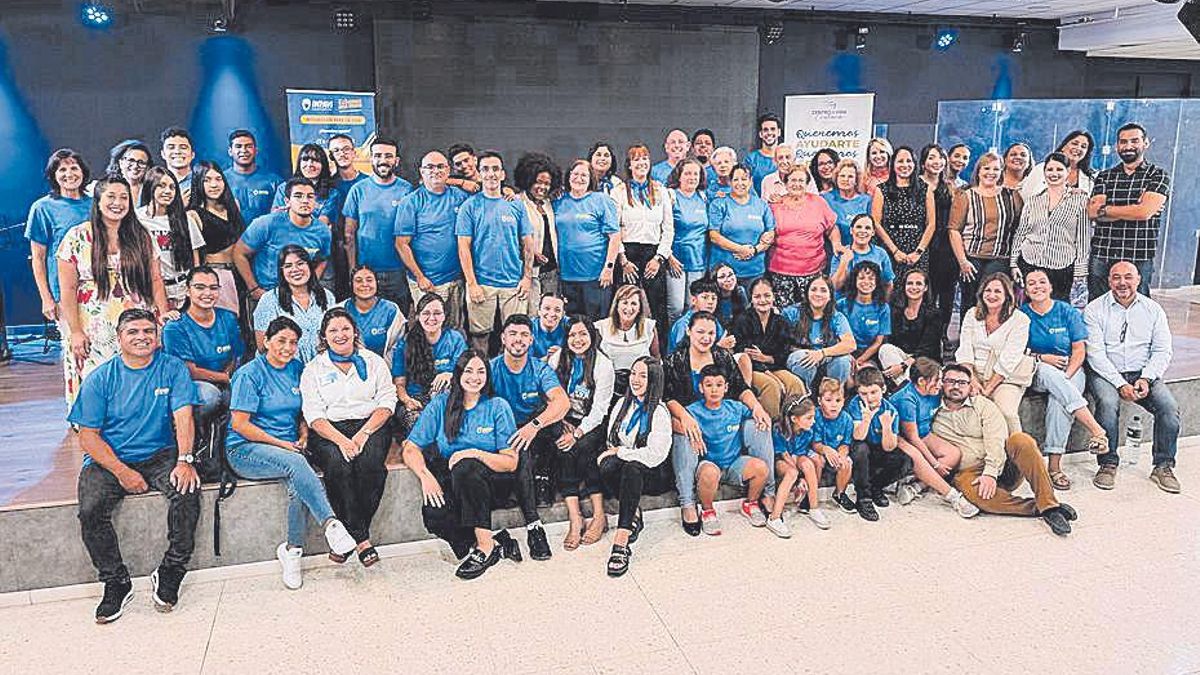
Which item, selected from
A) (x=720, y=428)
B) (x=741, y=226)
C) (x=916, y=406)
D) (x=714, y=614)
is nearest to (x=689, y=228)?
(x=741, y=226)

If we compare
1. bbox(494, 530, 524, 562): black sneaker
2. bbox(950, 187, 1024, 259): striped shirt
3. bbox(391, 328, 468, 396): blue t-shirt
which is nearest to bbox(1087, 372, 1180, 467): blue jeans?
bbox(950, 187, 1024, 259): striped shirt

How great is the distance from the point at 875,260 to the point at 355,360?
9.90ft

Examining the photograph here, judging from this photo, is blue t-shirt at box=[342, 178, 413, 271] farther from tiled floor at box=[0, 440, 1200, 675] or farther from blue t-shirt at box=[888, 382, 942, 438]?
blue t-shirt at box=[888, 382, 942, 438]

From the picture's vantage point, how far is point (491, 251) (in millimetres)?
4777

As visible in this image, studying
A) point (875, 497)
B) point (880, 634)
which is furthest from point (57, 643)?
point (875, 497)

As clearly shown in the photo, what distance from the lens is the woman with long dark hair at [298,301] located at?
4215mm

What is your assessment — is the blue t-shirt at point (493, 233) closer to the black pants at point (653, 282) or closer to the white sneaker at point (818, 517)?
the black pants at point (653, 282)

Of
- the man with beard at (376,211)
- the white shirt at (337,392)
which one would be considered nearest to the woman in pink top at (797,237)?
the man with beard at (376,211)

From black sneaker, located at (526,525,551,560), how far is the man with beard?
161 cm

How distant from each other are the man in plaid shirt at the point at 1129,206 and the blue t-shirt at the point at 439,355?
12.4 feet

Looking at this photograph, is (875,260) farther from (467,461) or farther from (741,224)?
(467,461)

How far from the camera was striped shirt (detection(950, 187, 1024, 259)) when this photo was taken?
18.1 feet

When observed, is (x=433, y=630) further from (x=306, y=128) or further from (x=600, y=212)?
(x=306, y=128)

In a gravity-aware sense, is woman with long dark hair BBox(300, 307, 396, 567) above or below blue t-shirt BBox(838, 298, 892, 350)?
below
